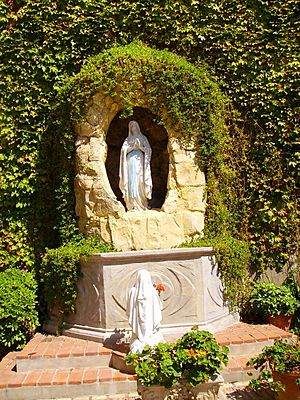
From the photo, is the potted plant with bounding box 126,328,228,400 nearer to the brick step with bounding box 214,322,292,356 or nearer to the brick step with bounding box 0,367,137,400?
the brick step with bounding box 0,367,137,400

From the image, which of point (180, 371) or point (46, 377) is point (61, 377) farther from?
point (180, 371)

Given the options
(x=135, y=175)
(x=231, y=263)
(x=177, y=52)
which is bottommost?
(x=231, y=263)

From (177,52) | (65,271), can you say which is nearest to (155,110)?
(177,52)

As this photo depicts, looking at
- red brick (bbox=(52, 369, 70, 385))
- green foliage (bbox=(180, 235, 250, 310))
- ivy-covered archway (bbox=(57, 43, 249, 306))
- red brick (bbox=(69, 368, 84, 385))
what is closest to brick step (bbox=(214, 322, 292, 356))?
green foliage (bbox=(180, 235, 250, 310))

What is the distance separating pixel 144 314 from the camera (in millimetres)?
4973

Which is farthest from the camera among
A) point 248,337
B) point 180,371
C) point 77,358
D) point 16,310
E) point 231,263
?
point 231,263

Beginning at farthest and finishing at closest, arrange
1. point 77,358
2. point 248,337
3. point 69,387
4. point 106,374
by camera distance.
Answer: point 248,337
point 77,358
point 106,374
point 69,387

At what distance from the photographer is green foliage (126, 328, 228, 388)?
3.96 metres

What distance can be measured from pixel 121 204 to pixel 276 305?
285cm

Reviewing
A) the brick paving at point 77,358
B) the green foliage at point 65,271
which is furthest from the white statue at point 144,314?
the green foliage at point 65,271

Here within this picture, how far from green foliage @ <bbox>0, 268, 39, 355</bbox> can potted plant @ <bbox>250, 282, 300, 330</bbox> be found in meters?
3.42

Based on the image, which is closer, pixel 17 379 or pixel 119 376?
pixel 119 376

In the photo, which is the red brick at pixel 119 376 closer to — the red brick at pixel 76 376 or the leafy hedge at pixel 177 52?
the red brick at pixel 76 376

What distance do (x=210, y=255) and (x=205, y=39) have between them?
3.97 metres
